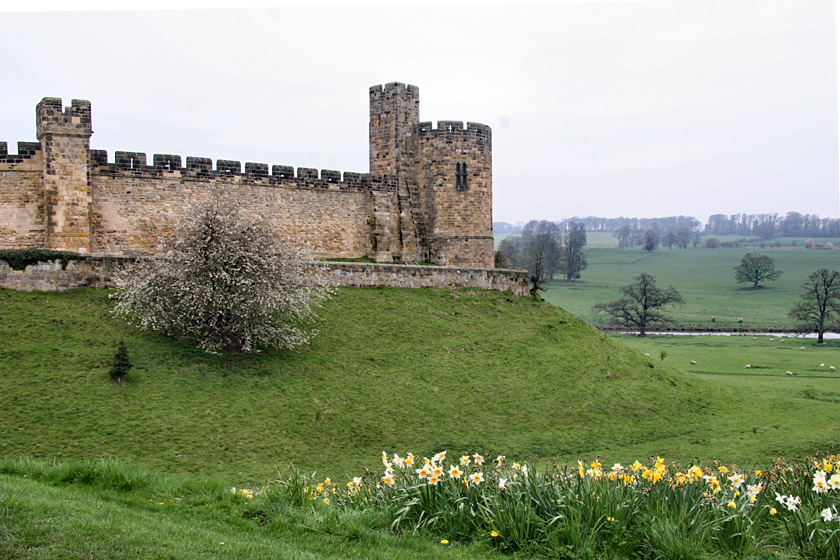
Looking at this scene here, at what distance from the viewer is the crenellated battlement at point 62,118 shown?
2244 cm

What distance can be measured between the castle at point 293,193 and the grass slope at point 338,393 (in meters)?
4.90

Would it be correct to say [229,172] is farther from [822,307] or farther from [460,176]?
[822,307]

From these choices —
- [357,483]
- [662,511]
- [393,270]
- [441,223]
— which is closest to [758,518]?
[662,511]

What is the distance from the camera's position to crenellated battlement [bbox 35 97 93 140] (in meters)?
22.4

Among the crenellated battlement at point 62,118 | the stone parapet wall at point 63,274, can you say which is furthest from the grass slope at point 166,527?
the crenellated battlement at point 62,118

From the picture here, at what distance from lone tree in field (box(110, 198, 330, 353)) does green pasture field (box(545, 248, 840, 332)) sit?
154ft

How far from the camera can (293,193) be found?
93.6 feet

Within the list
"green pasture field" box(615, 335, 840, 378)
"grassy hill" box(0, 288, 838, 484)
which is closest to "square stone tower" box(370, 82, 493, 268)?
"grassy hill" box(0, 288, 838, 484)

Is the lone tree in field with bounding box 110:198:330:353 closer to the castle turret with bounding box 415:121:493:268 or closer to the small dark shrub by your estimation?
the small dark shrub

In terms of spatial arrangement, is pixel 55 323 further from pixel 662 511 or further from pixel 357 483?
pixel 662 511

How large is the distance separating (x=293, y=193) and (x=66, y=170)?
27.5 feet

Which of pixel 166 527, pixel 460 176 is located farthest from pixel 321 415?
pixel 460 176

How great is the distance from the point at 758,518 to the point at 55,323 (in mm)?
15887

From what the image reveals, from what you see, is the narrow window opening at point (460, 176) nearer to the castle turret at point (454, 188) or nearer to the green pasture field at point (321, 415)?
the castle turret at point (454, 188)
